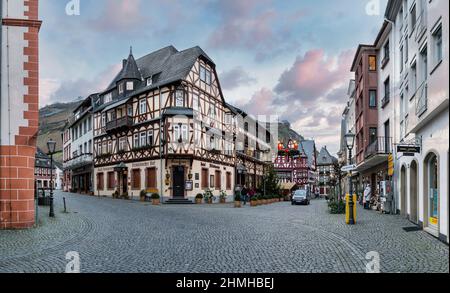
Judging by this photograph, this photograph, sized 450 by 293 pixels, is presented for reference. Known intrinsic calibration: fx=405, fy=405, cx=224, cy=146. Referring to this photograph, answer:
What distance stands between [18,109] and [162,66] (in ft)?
9.10

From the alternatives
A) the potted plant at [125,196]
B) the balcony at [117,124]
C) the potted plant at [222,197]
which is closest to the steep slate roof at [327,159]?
the potted plant at [222,197]

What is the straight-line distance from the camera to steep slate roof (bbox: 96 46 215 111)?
184 inches

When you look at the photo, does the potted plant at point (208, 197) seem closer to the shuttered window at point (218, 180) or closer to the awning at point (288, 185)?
the shuttered window at point (218, 180)

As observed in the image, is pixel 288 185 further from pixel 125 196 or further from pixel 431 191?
pixel 431 191

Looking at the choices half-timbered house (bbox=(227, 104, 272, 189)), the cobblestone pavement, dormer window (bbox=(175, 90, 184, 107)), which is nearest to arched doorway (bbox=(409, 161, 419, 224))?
the cobblestone pavement

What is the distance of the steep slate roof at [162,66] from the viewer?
468cm

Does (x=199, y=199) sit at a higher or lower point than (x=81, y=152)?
lower

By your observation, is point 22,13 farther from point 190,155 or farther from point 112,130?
point 190,155

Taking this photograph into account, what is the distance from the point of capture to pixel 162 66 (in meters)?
5.75

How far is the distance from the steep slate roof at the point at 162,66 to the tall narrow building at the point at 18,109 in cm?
119

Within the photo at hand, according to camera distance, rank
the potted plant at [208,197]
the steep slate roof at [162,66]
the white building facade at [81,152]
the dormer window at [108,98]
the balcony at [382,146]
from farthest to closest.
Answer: the potted plant at [208,197]
the balcony at [382,146]
the white building facade at [81,152]
the dormer window at [108,98]
the steep slate roof at [162,66]

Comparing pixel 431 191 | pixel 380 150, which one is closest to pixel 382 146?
pixel 380 150

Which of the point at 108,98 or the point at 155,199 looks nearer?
the point at 108,98
